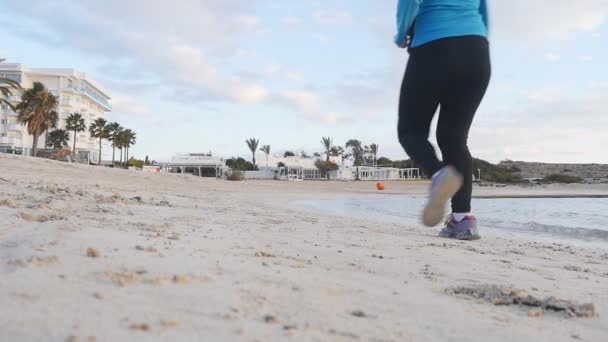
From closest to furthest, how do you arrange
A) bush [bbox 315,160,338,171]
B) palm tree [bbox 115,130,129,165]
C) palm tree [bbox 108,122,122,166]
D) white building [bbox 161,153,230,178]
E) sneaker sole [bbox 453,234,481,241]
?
sneaker sole [bbox 453,234,481,241], palm tree [bbox 108,122,122,166], palm tree [bbox 115,130,129,165], white building [bbox 161,153,230,178], bush [bbox 315,160,338,171]

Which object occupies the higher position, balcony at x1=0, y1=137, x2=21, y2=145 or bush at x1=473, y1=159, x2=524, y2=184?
balcony at x1=0, y1=137, x2=21, y2=145

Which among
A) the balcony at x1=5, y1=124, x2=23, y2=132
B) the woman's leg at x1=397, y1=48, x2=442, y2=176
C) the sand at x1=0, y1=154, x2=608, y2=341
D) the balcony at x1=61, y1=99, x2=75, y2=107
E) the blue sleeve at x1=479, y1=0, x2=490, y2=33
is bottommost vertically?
the sand at x1=0, y1=154, x2=608, y2=341

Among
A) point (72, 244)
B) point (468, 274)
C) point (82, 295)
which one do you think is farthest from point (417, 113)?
point (82, 295)

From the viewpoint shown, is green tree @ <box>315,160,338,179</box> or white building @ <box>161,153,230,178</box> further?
green tree @ <box>315,160,338,179</box>

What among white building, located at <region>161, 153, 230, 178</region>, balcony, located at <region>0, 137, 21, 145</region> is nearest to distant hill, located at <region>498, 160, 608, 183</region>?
white building, located at <region>161, 153, 230, 178</region>

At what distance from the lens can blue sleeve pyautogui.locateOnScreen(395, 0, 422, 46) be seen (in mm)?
2836

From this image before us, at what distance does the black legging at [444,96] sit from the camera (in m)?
2.80

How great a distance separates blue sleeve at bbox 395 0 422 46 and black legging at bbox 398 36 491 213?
0.47 feet

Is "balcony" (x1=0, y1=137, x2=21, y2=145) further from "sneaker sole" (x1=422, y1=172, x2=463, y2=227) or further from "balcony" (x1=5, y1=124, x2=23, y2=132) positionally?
"sneaker sole" (x1=422, y1=172, x2=463, y2=227)

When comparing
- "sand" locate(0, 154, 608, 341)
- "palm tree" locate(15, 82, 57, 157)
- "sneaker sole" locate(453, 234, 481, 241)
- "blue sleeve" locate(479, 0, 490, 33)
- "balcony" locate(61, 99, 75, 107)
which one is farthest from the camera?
→ "balcony" locate(61, 99, 75, 107)

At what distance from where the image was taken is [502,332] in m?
1.22

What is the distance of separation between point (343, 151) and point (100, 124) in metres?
54.2

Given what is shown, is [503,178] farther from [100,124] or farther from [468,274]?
[468,274]

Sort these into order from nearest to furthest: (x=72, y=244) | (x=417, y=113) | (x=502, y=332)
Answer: (x=502, y=332)
(x=72, y=244)
(x=417, y=113)
